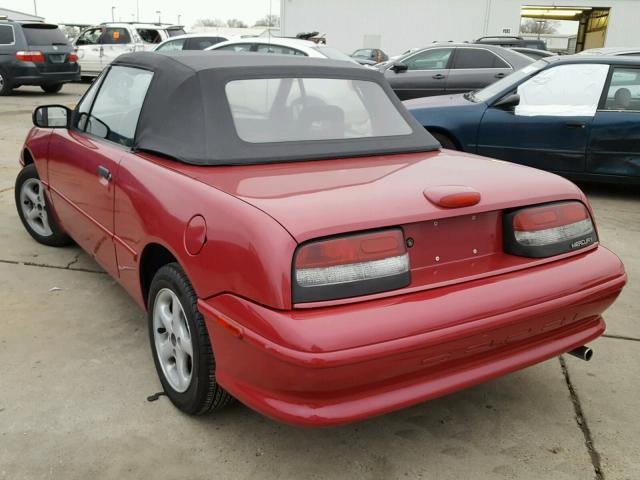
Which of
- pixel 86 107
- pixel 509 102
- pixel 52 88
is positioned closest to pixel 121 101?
pixel 86 107

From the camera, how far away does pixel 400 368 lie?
1997mm

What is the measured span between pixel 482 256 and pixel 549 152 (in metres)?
4.41

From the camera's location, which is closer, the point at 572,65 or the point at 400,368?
the point at 400,368

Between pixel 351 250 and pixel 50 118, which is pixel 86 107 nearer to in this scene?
pixel 50 118

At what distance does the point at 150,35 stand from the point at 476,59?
10.4 meters

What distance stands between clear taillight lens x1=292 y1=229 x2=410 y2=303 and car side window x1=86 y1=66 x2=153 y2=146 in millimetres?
1411

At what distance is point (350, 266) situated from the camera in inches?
79.0

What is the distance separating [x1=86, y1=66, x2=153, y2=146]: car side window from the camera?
3057mm

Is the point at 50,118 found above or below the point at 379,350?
above

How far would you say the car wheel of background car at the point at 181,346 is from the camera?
7.52 ft

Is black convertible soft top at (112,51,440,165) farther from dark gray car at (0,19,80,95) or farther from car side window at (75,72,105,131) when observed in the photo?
dark gray car at (0,19,80,95)

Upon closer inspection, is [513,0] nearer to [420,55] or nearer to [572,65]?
[420,55]

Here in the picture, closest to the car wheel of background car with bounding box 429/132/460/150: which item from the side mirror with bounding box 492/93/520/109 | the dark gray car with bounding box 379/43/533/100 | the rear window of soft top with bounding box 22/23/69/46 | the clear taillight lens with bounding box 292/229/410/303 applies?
the side mirror with bounding box 492/93/520/109

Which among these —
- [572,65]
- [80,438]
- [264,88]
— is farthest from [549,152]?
[80,438]
